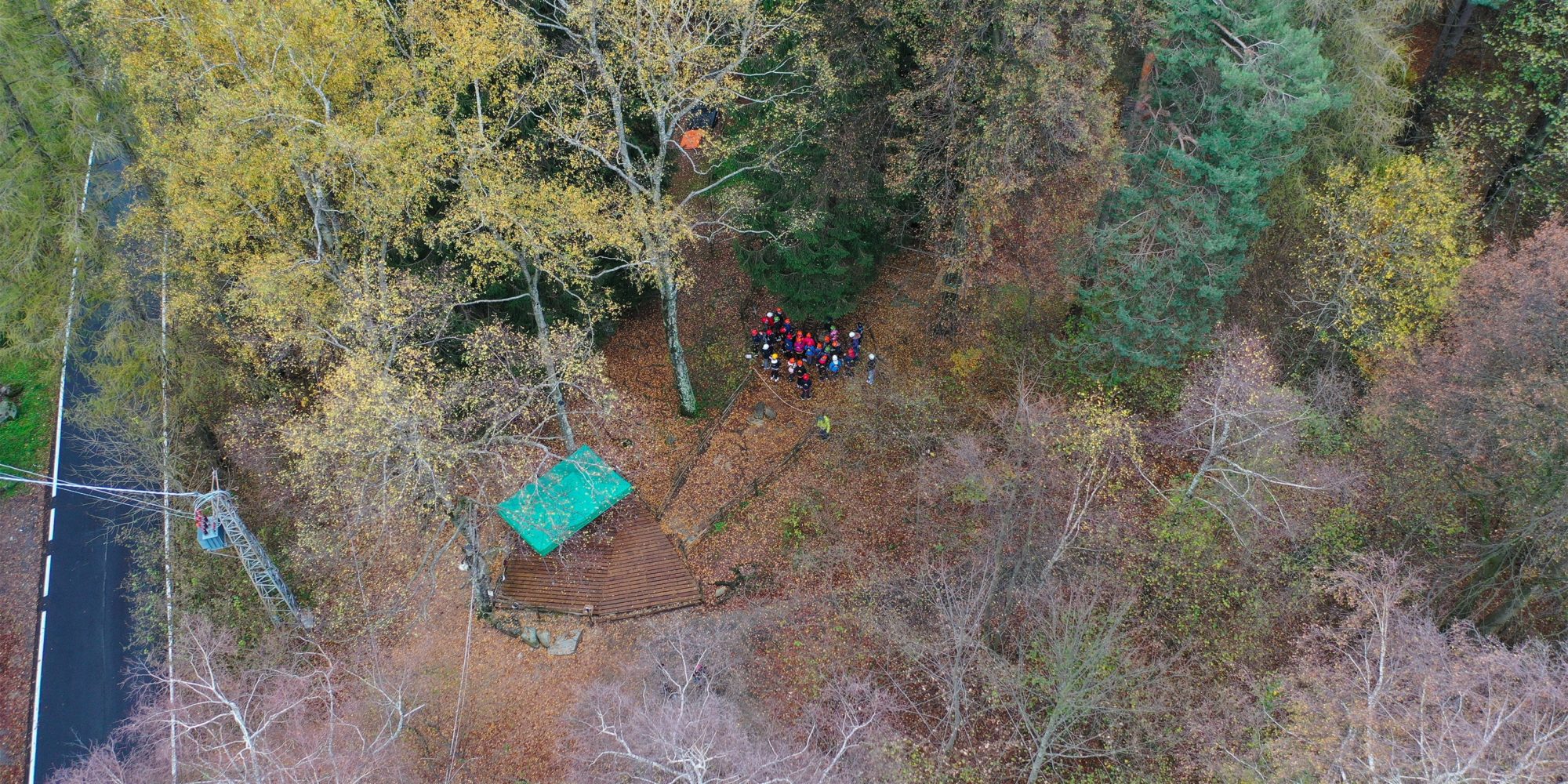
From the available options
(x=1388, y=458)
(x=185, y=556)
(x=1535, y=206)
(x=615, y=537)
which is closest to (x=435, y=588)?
(x=615, y=537)

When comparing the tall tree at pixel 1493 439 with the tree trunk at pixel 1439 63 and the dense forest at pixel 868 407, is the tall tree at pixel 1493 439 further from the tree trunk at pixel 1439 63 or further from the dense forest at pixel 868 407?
the tree trunk at pixel 1439 63

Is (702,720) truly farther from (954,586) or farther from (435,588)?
(435,588)

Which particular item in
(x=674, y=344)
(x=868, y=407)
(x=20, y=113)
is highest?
(x=20, y=113)

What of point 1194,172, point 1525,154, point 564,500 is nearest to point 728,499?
point 564,500

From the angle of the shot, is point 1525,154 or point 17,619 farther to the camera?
point 17,619

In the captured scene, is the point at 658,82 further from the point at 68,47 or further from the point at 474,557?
the point at 68,47

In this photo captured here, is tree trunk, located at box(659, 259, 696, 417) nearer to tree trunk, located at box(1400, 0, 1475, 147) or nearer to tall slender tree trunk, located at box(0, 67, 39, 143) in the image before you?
tall slender tree trunk, located at box(0, 67, 39, 143)

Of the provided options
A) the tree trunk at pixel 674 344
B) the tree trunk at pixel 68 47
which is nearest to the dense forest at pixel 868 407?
the tree trunk at pixel 68 47
